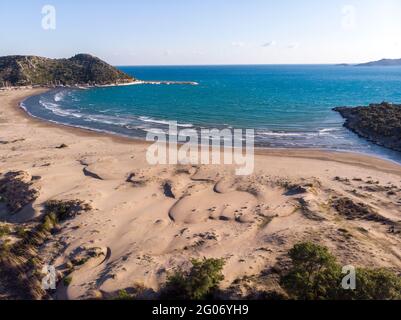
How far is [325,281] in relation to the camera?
1569 centimetres

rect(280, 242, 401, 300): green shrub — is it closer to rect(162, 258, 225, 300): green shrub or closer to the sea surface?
rect(162, 258, 225, 300): green shrub

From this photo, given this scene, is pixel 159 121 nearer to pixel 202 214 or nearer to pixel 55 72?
pixel 202 214

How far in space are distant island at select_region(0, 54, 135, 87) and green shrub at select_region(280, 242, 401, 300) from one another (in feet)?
406

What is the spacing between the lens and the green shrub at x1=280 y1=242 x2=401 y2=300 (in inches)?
585

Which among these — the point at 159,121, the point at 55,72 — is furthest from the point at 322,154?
the point at 55,72

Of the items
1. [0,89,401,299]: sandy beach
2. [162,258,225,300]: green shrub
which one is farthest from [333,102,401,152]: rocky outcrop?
[162,258,225,300]: green shrub

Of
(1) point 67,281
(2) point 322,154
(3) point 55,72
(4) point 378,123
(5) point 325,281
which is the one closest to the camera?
(5) point 325,281

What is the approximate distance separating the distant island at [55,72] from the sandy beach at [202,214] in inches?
3878

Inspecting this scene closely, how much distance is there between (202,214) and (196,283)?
29.3 ft

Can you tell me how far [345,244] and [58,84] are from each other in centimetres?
12946

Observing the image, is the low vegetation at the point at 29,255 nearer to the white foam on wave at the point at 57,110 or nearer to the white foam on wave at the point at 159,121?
the white foam on wave at the point at 159,121

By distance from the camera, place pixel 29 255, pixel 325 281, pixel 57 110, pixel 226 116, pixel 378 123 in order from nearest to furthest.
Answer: pixel 325 281
pixel 29 255
pixel 378 123
pixel 226 116
pixel 57 110
